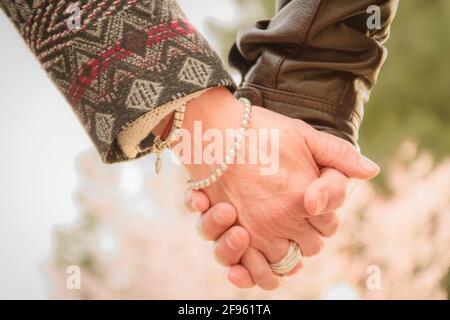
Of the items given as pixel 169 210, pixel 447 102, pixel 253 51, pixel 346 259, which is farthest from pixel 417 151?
pixel 253 51

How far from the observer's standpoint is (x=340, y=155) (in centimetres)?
114

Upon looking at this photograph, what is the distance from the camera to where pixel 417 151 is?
4.34 meters

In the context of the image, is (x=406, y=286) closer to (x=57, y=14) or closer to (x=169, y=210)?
(x=169, y=210)

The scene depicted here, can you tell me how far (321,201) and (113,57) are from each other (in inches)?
18.8

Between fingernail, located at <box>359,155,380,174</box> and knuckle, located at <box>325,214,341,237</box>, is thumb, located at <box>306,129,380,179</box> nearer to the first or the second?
fingernail, located at <box>359,155,380,174</box>

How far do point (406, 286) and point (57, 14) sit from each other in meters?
3.72

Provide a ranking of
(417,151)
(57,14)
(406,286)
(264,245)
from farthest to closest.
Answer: (417,151), (406,286), (264,245), (57,14)

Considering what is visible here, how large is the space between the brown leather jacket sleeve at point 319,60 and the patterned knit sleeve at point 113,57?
26 centimetres

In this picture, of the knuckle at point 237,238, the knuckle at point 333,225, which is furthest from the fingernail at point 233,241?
the knuckle at point 333,225

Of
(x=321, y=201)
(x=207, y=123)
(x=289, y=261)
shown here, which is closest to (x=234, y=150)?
(x=207, y=123)

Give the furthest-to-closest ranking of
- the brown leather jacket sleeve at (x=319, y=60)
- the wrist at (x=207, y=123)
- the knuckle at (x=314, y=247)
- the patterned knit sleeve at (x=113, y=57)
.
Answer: the knuckle at (x=314, y=247) < the brown leather jacket sleeve at (x=319, y=60) < the wrist at (x=207, y=123) < the patterned knit sleeve at (x=113, y=57)

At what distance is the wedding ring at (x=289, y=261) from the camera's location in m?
1.21

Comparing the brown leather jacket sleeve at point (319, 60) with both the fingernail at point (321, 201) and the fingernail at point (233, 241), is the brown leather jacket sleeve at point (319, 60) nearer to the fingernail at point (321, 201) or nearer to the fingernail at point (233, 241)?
the fingernail at point (321, 201)

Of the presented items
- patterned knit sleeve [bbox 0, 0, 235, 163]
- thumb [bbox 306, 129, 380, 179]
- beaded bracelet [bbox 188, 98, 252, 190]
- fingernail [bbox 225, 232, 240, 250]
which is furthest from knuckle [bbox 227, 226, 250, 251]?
patterned knit sleeve [bbox 0, 0, 235, 163]
